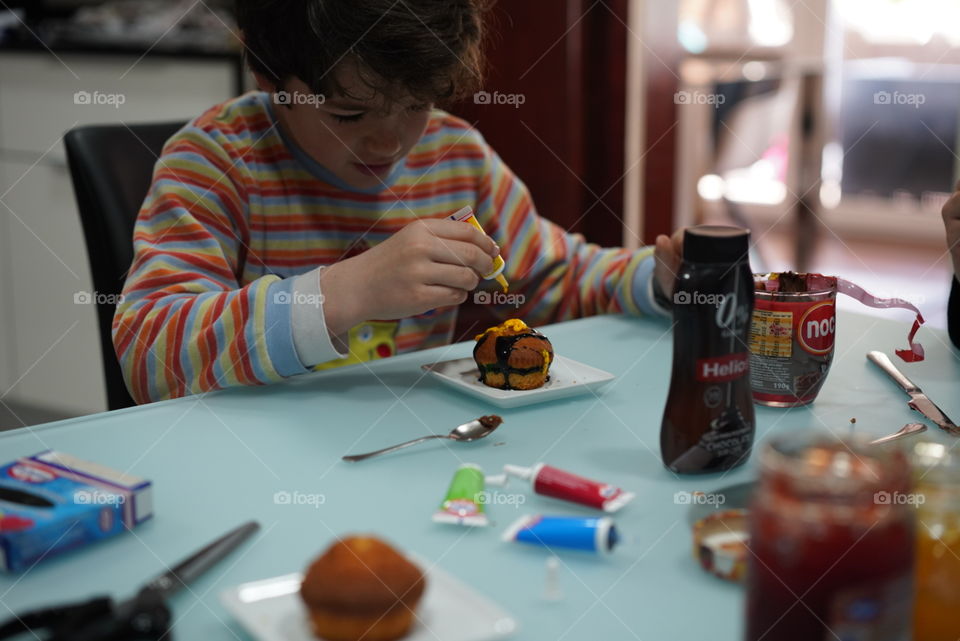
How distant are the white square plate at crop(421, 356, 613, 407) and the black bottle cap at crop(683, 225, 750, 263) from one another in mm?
251

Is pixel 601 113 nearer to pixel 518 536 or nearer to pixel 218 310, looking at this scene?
pixel 218 310

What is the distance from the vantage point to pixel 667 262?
4.07 ft

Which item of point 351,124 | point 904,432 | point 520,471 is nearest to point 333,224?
point 351,124

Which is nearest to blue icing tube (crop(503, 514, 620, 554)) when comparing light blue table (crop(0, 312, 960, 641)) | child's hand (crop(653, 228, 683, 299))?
light blue table (crop(0, 312, 960, 641))

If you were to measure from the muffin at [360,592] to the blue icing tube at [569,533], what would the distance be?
15 cm

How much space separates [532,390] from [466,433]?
120 mm

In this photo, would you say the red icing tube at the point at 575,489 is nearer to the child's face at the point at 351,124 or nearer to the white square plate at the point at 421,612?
the white square plate at the point at 421,612

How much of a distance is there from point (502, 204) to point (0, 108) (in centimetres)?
168

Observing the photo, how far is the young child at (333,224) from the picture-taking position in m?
1.04

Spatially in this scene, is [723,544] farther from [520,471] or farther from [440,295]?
[440,295]

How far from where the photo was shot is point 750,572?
492mm

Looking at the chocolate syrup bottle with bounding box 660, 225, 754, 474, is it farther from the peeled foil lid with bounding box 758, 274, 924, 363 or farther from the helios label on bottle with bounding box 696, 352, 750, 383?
the peeled foil lid with bounding box 758, 274, 924, 363

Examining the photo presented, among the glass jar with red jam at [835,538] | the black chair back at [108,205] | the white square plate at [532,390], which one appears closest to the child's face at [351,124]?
the black chair back at [108,205]

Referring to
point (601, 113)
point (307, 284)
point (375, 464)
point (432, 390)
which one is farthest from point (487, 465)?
point (601, 113)
